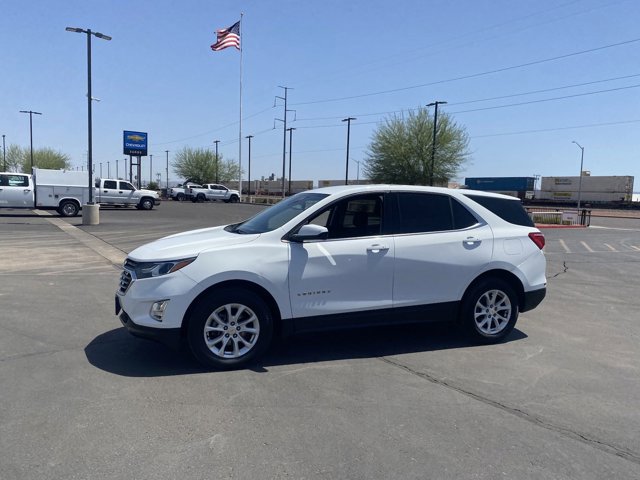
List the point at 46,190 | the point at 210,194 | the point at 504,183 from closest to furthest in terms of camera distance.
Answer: the point at 46,190, the point at 210,194, the point at 504,183

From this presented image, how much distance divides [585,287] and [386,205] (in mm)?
6123

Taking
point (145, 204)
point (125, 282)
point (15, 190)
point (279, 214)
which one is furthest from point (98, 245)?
point (145, 204)

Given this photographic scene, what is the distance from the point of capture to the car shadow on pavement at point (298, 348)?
16.2ft

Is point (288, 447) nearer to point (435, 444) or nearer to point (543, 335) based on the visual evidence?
point (435, 444)

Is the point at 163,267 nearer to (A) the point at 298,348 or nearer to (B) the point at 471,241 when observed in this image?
(A) the point at 298,348

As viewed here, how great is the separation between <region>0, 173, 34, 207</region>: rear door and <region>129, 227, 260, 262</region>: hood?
76.9ft

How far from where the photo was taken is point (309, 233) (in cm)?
483

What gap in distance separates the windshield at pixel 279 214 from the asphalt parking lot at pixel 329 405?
4.34 ft

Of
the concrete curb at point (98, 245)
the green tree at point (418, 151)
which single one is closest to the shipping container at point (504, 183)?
the green tree at point (418, 151)

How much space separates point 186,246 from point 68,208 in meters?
23.9

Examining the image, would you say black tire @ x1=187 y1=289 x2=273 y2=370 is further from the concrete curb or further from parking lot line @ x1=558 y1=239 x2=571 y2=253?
parking lot line @ x1=558 y1=239 x2=571 y2=253

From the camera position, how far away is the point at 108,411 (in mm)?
3945

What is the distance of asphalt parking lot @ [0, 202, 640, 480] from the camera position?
10.8 feet

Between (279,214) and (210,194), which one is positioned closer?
(279,214)
